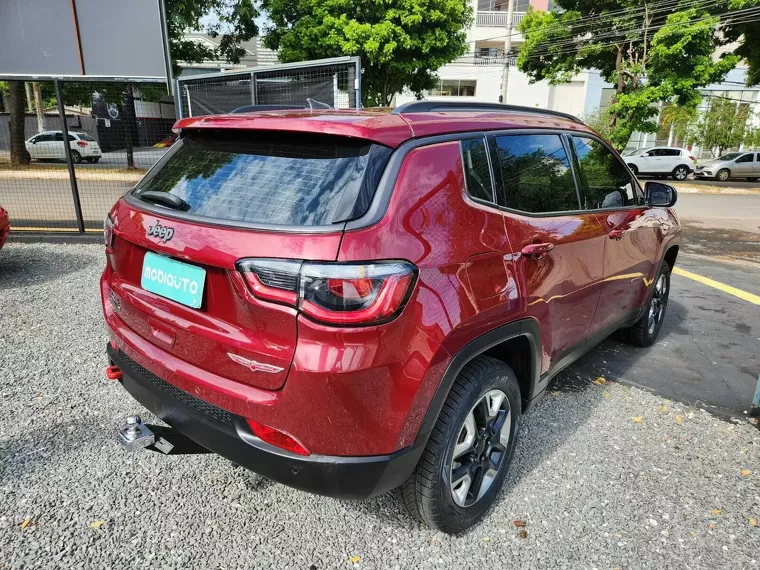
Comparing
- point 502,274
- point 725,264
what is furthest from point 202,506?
point 725,264

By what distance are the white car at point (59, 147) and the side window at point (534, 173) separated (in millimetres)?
8109

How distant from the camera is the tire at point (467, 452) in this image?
208cm

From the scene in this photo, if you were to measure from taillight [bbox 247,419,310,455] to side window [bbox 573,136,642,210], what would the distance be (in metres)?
2.13

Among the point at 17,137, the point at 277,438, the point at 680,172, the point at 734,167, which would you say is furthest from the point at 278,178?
the point at 734,167

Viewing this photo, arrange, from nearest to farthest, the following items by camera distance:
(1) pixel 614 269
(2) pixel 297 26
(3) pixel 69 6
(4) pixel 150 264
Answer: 1. (4) pixel 150 264
2. (1) pixel 614 269
3. (3) pixel 69 6
4. (2) pixel 297 26

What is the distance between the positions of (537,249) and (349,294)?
113 cm

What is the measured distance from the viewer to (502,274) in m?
2.19

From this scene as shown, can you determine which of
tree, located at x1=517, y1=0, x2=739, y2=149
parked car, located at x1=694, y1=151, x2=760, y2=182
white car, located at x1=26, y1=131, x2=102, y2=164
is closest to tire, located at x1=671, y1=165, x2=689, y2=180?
parked car, located at x1=694, y1=151, x2=760, y2=182

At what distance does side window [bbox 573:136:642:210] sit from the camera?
3.13m

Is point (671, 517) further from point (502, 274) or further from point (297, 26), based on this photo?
point (297, 26)

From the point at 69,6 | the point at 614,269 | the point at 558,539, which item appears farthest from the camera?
the point at 69,6

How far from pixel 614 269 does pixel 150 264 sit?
268 centimetres

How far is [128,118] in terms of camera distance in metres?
8.35

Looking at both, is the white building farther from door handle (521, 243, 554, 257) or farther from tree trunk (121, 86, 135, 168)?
door handle (521, 243, 554, 257)
